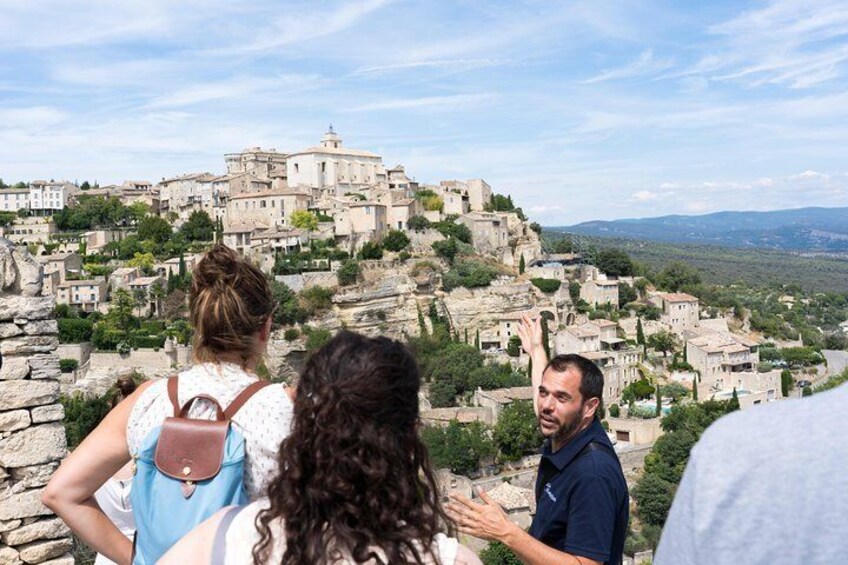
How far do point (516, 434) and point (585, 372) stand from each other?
2591 cm

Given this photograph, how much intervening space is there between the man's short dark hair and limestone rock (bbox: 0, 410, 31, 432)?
2.61 metres

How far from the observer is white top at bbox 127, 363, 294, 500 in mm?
2176

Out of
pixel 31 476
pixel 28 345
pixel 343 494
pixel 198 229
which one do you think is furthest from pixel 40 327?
Result: pixel 198 229

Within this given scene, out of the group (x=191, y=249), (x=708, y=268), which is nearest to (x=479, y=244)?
(x=191, y=249)

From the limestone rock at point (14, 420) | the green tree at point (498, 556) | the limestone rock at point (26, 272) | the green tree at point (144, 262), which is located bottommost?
the green tree at point (498, 556)

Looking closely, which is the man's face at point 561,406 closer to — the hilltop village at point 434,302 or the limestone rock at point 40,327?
the limestone rock at point 40,327

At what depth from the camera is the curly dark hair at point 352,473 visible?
163 centimetres

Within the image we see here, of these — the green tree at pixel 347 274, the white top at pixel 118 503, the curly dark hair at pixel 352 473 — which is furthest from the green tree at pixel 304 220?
the curly dark hair at pixel 352 473

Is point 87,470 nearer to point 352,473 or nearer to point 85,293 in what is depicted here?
point 352,473

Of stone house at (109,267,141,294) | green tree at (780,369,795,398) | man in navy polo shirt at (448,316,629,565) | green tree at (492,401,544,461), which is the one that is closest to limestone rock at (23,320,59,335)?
man in navy polo shirt at (448,316,629,565)

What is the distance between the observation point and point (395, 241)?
42.9 meters

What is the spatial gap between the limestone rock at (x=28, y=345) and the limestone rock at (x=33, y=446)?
408 mm

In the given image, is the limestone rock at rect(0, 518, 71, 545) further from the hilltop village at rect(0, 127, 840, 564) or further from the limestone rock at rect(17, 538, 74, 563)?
the hilltop village at rect(0, 127, 840, 564)

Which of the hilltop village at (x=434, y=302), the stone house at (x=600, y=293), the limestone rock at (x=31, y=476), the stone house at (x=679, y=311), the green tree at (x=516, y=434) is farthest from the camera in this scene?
the stone house at (x=600, y=293)
